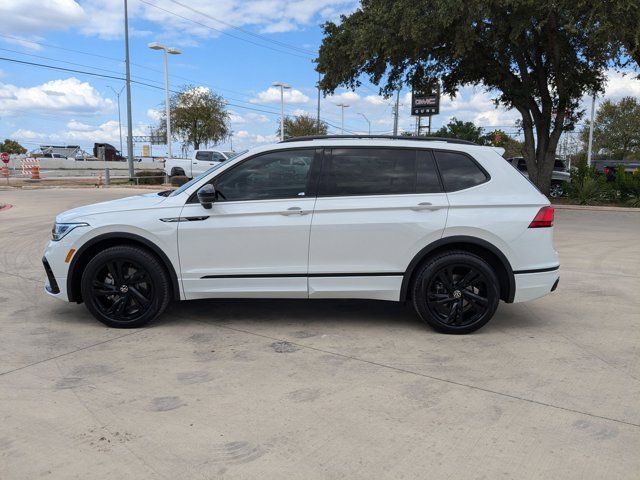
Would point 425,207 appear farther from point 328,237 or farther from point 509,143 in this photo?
point 509,143

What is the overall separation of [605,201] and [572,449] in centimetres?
2053

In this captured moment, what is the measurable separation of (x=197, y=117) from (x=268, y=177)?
44.7m

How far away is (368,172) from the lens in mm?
5012

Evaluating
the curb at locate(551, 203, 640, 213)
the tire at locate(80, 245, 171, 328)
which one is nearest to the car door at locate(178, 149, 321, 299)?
the tire at locate(80, 245, 171, 328)

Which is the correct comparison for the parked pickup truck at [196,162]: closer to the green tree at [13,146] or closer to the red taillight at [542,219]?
the red taillight at [542,219]

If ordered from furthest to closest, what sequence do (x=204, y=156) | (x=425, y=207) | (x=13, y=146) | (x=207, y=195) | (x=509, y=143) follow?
(x=13, y=146) → (x=509, y=143) → (x=204, y=156) → (x=425, y=207) → (x=207, y=195)

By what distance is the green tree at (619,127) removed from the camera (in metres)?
57.6

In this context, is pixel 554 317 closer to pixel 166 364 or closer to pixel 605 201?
pixel 166 364

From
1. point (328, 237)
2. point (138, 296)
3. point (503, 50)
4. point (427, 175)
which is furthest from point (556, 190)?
point (138, 296)

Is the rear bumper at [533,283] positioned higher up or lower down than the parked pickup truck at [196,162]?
lower down

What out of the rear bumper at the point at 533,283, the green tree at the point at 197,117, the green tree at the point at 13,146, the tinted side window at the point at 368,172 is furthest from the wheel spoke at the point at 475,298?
the green tree at the point at 13,146

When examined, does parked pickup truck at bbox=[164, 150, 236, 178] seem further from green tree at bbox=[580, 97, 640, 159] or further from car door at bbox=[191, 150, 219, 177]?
green tree at bbox=[580, 97, 640, 159]

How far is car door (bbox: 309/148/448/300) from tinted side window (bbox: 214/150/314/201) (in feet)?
0.72

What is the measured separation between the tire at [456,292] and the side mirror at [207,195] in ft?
6.63
